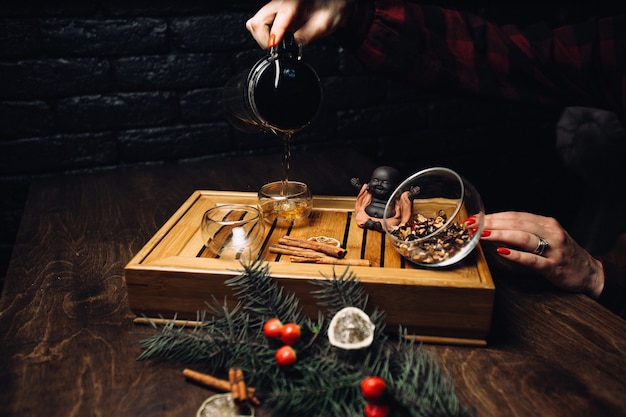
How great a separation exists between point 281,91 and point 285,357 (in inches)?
22.2

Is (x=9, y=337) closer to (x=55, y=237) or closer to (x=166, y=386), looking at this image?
(x=166, y=386)

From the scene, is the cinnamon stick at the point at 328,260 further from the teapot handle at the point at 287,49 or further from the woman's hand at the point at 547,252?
the teapot handle at the point at 287,49

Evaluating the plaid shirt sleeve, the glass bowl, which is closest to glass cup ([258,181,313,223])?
the glass bowl

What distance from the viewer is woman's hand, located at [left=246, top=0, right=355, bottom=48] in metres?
1.12

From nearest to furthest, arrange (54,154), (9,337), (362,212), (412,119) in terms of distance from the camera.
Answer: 1. (9,337)
2. (362,212)
3. (54,154)
4. (412,119)

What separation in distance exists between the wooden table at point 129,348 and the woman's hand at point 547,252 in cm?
4

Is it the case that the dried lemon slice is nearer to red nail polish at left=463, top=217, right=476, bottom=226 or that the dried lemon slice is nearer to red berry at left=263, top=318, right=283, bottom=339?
red berry at left=263, top=318, right=283, bottom=339

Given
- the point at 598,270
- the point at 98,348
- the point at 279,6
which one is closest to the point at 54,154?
the point at 279,6

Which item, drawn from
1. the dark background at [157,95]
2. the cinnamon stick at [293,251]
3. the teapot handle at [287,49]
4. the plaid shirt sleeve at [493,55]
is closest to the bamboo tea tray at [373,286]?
the cinnamon stick at [293,251]

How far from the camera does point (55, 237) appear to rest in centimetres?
119

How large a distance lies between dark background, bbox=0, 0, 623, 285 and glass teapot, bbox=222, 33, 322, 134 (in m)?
0.84

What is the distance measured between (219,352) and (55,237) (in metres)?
0.68

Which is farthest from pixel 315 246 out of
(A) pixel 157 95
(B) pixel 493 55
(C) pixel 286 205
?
(A) pixel 157 95

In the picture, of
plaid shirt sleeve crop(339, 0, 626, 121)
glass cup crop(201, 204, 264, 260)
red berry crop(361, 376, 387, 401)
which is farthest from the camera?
plaid shirt sleeve crop(339, 0, 626, 121)
